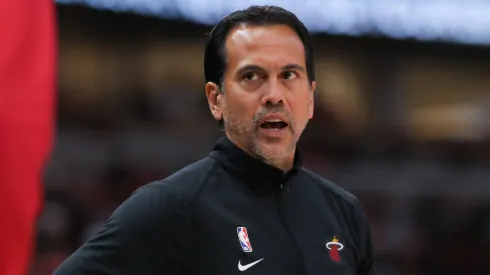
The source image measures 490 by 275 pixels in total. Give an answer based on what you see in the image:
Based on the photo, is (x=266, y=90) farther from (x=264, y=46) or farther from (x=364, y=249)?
(x=364, y=249)

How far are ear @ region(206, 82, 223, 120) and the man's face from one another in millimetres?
40

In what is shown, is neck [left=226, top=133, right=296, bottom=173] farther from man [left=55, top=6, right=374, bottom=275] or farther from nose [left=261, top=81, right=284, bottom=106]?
nose [left=261, top=81, right=284, bottom=106]

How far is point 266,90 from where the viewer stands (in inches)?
66.1

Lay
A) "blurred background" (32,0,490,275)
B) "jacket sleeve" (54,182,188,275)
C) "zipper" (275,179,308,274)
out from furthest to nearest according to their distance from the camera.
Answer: "blurred background" (32,0,490,275)
"zipper" (275,179,308,274)
"jacket sleeve" (54,182,188,275)

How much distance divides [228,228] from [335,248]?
0.26m

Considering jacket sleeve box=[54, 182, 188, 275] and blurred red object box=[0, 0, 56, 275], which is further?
blurred red object box=[0, 0, 56, 275]

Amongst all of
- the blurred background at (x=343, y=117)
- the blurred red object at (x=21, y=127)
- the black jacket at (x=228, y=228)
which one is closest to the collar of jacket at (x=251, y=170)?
the black jacket at (x=228, y=228)

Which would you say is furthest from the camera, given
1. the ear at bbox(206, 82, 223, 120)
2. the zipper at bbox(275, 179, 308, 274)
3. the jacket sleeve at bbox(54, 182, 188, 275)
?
the ear at bbox(206, 82, 223, 120)

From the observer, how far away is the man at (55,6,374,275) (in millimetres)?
1550

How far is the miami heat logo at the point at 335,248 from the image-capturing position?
68.1 inches

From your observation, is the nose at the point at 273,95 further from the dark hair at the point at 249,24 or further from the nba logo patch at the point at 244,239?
the nba logo patch at the point at 244,239

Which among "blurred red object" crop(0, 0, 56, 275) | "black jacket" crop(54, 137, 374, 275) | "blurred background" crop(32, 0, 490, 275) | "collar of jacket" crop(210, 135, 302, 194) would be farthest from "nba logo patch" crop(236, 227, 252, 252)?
"blurred background" crop(32, 0, 490, 275)

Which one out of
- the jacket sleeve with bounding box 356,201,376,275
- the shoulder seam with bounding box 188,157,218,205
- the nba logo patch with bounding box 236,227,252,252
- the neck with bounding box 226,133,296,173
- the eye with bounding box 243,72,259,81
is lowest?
the jacket sleeve with bounding box 356,201,376,275

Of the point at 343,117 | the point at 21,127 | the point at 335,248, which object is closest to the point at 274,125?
the point at 335,248
